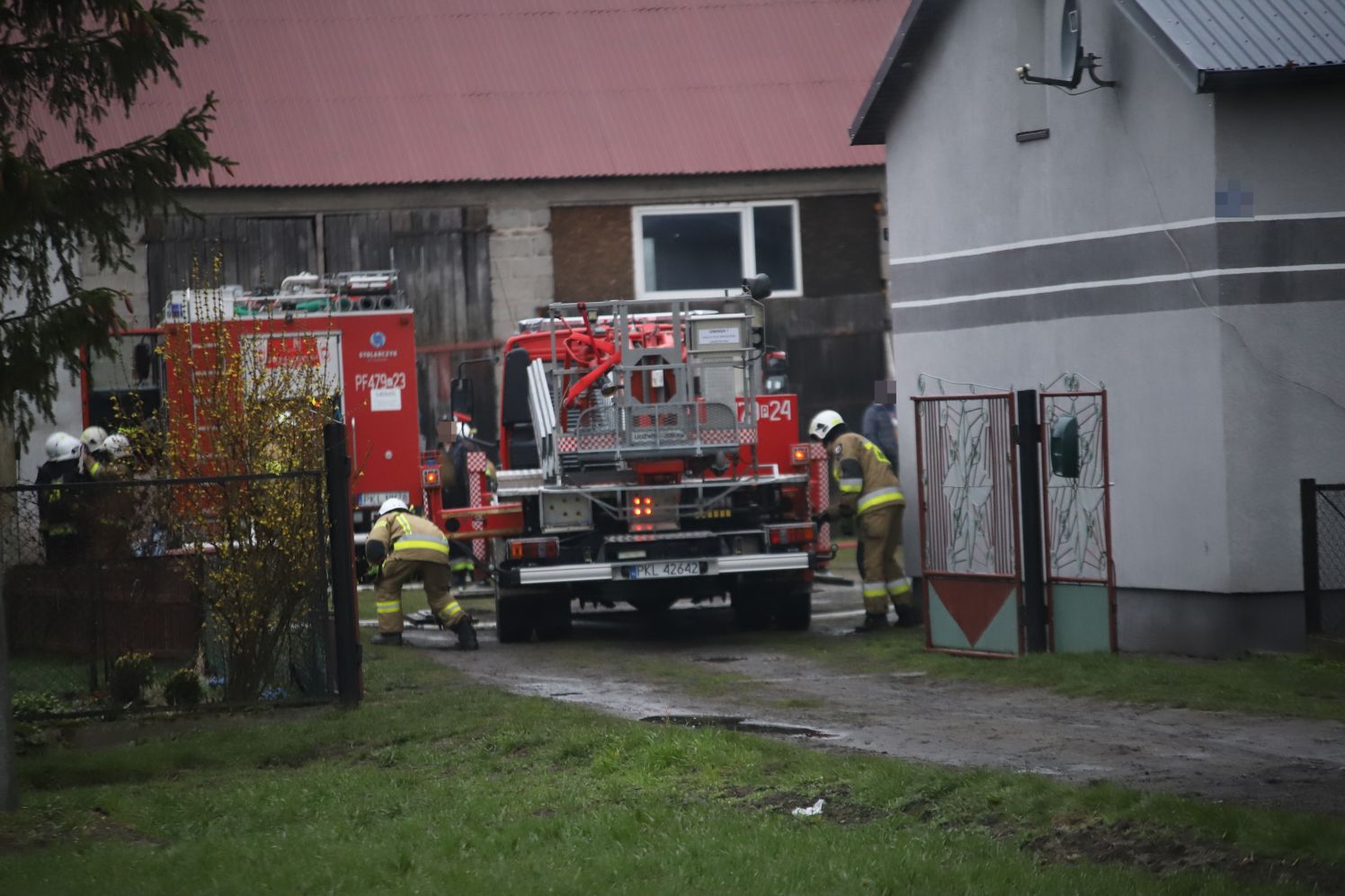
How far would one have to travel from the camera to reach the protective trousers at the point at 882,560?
15.7 meters

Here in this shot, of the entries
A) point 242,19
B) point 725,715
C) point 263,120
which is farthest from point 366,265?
point 725,715

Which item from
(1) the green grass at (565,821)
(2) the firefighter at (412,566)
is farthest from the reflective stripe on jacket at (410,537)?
(1) the green grass at (565,821)

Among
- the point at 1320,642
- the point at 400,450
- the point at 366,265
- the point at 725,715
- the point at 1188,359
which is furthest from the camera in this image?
the point at 366,265

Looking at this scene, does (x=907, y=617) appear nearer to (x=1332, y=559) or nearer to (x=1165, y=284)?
(x=1165, y=284)

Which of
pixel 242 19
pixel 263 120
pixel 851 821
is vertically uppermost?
pixel 242 19

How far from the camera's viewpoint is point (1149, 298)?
13.5m

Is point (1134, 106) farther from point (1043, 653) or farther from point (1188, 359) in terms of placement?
point (1043, 653)

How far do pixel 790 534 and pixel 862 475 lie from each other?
1.19 metres

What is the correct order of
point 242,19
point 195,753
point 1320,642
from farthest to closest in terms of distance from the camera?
point 242,19, point 1320,642, point 195,753

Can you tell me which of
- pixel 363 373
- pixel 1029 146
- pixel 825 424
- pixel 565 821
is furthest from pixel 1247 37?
pixel 363 373

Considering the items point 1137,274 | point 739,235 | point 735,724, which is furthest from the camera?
point 739,235

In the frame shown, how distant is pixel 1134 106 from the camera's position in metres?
13.6

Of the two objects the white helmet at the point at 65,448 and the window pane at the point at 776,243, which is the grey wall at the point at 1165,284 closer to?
the white helmet at the point at 65,448

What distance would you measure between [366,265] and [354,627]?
1406 centimetres
